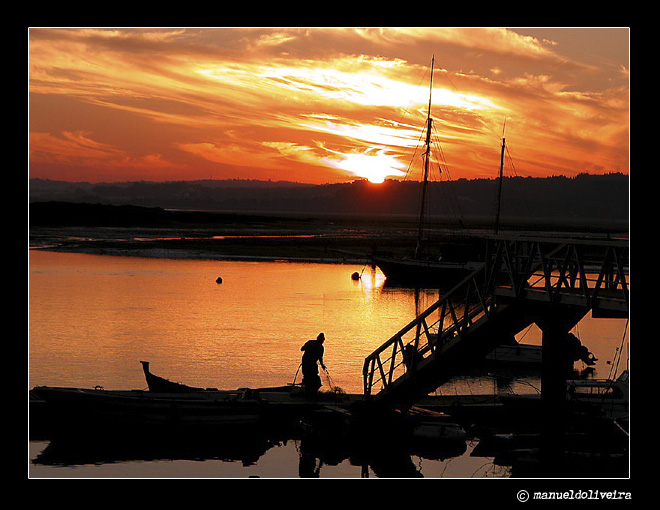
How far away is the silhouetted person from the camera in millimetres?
28578

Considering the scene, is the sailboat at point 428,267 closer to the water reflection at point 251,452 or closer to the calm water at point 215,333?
the calm water at point 215,333

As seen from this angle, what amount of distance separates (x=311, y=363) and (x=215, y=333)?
870 inches

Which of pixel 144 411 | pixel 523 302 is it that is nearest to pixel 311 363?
pixel 144 411

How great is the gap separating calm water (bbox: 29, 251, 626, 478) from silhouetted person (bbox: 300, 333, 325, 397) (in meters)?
2.31

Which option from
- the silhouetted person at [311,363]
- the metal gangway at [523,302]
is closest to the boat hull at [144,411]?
the silhouetted person at [311,363]

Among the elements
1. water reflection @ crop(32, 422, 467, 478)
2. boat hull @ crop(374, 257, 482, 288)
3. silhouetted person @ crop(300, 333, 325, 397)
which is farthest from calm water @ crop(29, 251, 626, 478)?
boat hull @ crop(374, 257, 482, 288)

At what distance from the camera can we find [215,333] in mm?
49906

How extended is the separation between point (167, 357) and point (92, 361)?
3.78m

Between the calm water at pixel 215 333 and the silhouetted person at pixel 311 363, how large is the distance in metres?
2.31

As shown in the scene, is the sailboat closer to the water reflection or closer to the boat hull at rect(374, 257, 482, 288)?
the boat hull at rect(374, 257, 482, 288)

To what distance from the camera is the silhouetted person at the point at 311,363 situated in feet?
93.8

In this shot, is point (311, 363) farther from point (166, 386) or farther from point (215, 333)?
point (215, 333)
